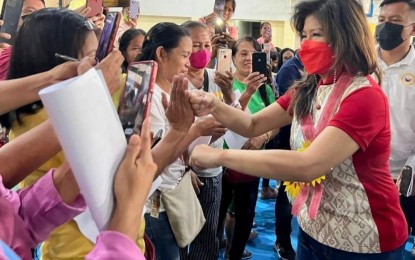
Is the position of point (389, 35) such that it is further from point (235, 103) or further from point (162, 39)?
point (162, 39)

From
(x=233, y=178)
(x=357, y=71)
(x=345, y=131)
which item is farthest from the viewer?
(x=233, y=178)

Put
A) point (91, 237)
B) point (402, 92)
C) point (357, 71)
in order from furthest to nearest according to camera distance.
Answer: point (402, 92) → point (357, 71) → point (91, 237)

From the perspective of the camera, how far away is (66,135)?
1.65 feet

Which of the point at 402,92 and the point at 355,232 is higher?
the point at 402,92

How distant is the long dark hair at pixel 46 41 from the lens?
1.09 metres

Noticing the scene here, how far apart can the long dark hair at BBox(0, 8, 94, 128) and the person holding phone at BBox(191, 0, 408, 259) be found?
0.34m

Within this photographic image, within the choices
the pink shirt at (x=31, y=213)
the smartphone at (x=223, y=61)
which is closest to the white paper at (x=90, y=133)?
the pink shirt at (x=31, y=213)

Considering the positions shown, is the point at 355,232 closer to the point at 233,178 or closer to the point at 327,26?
the point at 327,26

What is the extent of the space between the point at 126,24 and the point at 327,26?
211 cm

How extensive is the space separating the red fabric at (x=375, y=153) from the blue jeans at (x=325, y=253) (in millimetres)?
27

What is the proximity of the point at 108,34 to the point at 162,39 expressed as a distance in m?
0.90

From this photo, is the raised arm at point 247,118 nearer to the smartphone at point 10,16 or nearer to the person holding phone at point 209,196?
the person holding phone at point 209,196

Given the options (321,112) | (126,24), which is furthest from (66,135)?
(126,24)

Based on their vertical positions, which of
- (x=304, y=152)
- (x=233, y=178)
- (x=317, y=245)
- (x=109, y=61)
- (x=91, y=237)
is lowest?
(x=233, y=178)
